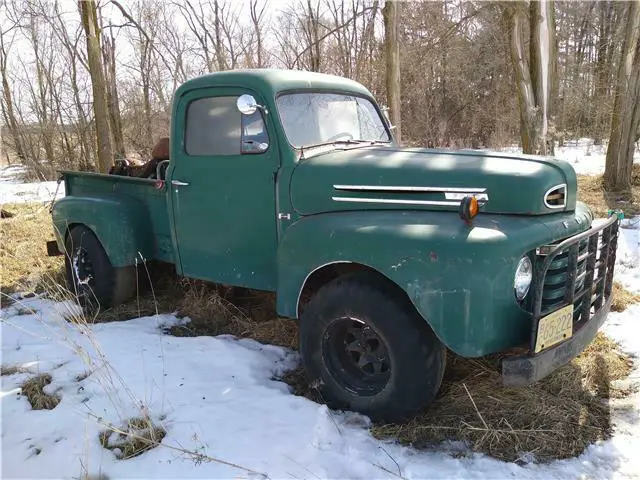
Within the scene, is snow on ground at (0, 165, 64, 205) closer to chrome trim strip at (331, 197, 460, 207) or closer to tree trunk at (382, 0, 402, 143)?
tree trunk at (382, 0, 402, 143)

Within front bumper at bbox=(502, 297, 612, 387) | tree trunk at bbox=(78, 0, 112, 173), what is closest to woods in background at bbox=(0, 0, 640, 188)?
tree trunk at bbox=(78, 0, 112, 173)

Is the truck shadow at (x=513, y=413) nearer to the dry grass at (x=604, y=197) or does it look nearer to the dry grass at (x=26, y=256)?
the dry grass at (x=26, y=256)

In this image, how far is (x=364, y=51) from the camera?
58.3 ft

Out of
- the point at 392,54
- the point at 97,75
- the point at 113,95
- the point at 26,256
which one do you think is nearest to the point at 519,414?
the point at 26,256

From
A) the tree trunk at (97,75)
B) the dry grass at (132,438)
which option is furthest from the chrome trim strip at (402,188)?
the tree trunk at (97,75)

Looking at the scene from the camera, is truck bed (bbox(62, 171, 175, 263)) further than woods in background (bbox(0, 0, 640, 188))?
No

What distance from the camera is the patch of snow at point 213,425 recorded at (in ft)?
7.97

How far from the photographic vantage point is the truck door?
11.7 feet

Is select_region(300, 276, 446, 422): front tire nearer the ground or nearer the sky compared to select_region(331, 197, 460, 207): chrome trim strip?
nearer the ground

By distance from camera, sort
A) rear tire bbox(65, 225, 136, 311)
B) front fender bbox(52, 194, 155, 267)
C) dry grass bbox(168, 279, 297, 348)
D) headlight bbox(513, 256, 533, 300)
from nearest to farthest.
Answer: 1. headlight bbox(513, 256, 533, 300)
2. dry grass bbox(168, 279, 297, 348)
3. front fender bbox(52, 194, 155, 267)
4. rear tire bbox(65, 225, 136, 311)

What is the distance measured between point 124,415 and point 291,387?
101 cm

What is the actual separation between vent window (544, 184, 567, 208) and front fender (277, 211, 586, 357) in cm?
9

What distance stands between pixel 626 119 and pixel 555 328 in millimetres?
8997

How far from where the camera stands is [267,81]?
3.58 metres
